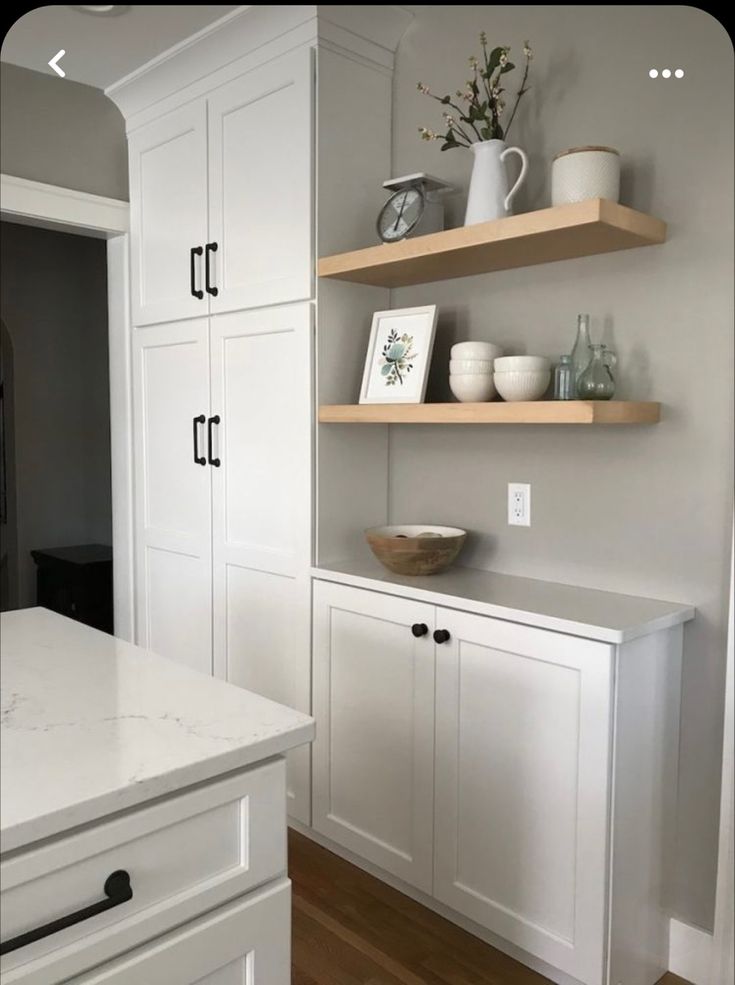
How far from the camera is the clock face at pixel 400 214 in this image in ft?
6.82

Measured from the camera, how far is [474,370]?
197 cm

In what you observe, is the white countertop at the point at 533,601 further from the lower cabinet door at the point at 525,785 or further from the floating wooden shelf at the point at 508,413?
the floating wooden shelf at the point at 508,413

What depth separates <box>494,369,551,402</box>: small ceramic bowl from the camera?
6.10 ft

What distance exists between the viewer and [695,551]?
173 centimetres

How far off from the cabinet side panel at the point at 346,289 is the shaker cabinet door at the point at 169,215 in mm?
485

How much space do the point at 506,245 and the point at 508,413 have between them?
365mm

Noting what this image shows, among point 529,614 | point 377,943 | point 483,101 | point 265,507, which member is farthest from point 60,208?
point 377,943

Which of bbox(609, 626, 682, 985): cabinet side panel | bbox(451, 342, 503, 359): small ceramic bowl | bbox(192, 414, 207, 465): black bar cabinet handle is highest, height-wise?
bbox(451, 342, 503, 359): small ceramic bowl

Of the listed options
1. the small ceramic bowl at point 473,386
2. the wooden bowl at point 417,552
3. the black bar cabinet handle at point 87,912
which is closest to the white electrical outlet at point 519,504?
the wooden bowl at point 417,552

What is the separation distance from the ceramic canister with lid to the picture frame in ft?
1.63

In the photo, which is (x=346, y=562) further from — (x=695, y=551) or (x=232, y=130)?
(x=232, y=130)

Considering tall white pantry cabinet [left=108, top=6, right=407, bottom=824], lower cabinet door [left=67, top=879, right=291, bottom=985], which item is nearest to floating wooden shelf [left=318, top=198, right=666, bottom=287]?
tall white pantry cabinet [left=108, top=6, right=407, bottom=824]

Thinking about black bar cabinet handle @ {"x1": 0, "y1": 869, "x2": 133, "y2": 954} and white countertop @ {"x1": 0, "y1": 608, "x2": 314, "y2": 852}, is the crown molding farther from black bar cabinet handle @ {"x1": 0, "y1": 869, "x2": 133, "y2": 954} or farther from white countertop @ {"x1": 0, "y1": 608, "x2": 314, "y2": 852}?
black bar cabinet handle @ {"x1": 0, "y1": 869, "x2": 133, "y2": 954}

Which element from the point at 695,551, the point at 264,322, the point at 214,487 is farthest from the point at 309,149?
the point at 695,551
